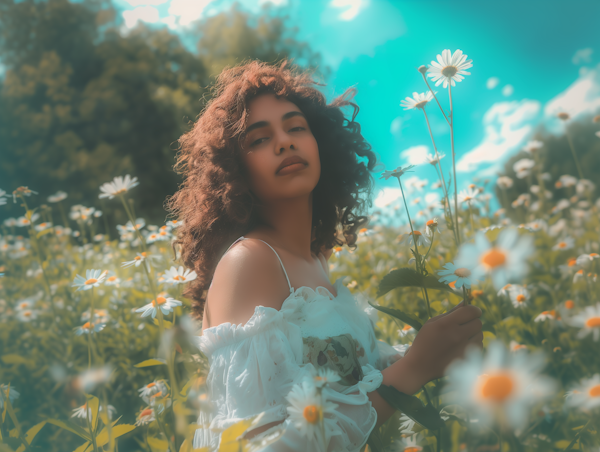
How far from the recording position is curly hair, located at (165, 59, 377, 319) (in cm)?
122

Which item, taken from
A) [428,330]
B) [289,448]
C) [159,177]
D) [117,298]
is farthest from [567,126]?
[159,177]

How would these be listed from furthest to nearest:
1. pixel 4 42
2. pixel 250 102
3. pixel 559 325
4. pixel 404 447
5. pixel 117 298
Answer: pixel 4 42 < pixel 117 298 < pixel 559 325 < pixel 250 102 < pixel 404 447

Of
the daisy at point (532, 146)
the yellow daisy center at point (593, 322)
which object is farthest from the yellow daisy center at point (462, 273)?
the daisy at point (532, 146)

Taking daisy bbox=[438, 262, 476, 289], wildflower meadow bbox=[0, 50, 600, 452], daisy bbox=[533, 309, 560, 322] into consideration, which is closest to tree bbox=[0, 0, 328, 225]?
wildflower meadow bbox=[0, 50, 600, 452]

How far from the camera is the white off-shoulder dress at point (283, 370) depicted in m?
0.80

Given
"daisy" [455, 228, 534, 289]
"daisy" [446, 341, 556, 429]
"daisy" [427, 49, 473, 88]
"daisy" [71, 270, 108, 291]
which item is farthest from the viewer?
"daisy" [71, 270, 108, 291]

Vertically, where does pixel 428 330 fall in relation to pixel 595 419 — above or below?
above

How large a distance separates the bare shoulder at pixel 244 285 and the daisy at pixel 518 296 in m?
0.93

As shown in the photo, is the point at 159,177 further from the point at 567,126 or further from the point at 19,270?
the point at 567,126

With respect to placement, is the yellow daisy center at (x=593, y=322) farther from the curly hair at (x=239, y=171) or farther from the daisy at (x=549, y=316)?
the curly hair at (x=239, y=171)

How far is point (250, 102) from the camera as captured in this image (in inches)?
48.8

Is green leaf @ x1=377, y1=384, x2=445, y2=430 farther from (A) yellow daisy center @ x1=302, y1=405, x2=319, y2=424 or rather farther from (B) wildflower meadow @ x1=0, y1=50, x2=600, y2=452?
(A) yellow daisy center @ x1=302, y1=405, x2=319, y2=424

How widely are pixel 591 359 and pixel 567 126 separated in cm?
112

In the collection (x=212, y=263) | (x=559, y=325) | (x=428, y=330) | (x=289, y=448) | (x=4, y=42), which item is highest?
(x=4, y=42)
